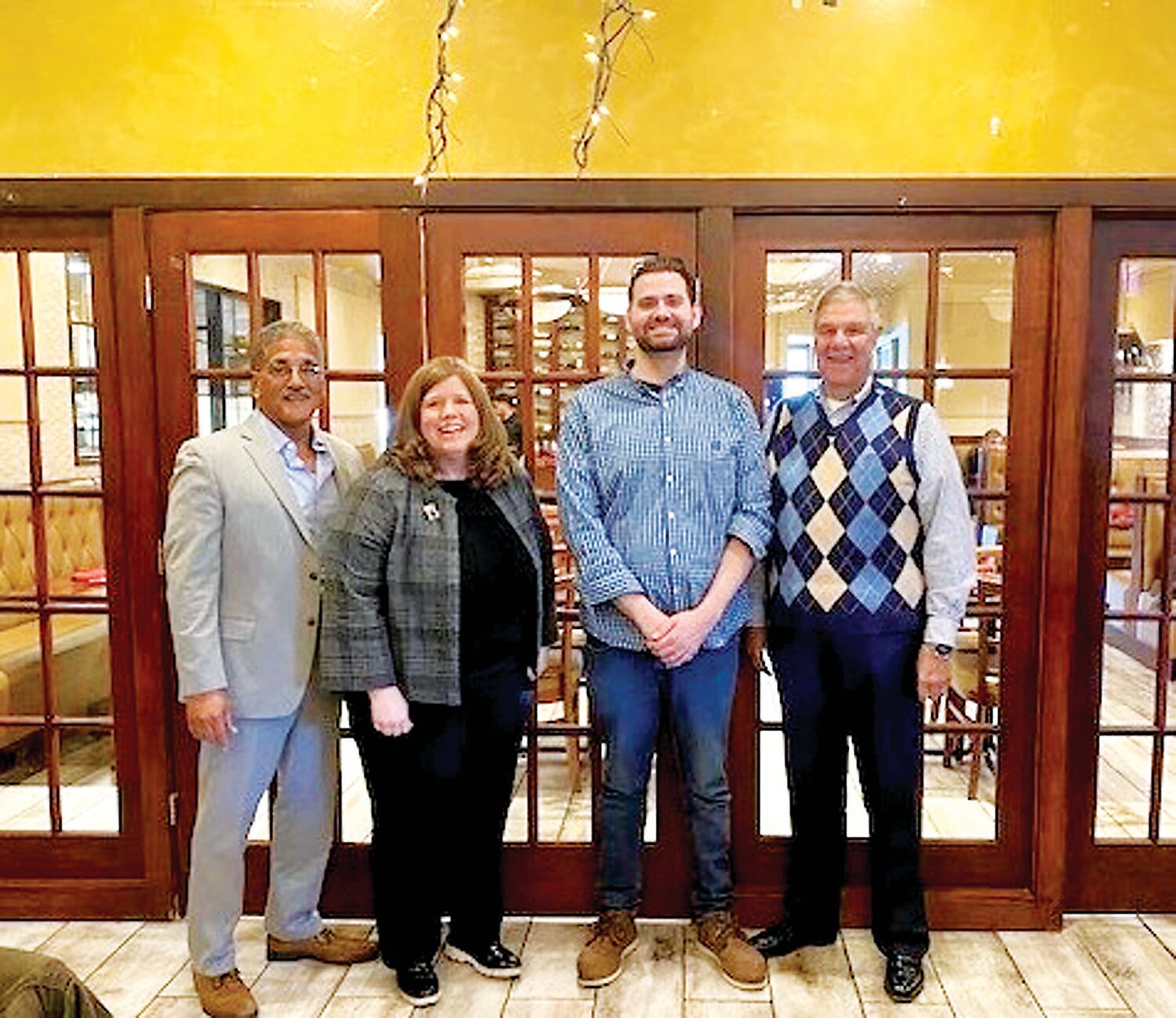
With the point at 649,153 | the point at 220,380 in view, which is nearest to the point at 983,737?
the point at 649,153

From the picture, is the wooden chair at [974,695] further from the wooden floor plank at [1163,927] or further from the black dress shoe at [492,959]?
the black dress shoe at [492,959]

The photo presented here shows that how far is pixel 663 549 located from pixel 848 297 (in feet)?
2.32

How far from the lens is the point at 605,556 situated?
8.32ft

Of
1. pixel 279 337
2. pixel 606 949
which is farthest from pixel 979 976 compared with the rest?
pixel 279 337

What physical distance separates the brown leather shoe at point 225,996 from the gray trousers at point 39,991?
1.24m

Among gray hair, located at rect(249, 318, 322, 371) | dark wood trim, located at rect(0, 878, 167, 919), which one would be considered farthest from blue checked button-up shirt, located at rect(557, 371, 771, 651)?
dark wood trim, located at rect(0, 878, 167, 919)

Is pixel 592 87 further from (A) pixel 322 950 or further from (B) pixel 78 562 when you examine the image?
(A) pixel 322 950

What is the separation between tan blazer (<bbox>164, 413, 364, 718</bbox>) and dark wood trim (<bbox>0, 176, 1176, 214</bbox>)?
675 millimetres

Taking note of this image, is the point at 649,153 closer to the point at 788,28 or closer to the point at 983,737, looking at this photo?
the point at 788,28

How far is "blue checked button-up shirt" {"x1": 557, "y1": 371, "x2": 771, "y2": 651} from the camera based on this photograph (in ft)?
8.43

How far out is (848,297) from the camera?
2.56 metres

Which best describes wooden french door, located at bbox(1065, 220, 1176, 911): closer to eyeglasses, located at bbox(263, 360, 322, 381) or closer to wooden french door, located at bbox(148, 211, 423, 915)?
wooden french door, located at bbox(148, 211, 423, 915)

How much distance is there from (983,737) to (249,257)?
2.32m

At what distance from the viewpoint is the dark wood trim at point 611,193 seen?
2783 mm
